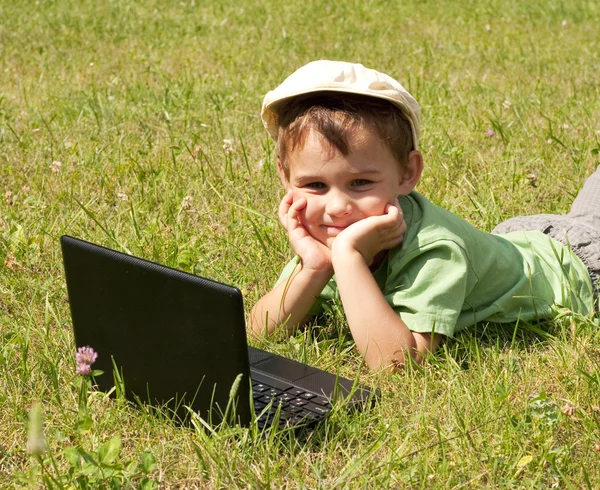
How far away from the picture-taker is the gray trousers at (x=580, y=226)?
3.60 meters

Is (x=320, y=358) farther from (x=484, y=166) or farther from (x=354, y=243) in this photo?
(x=484, y=166)

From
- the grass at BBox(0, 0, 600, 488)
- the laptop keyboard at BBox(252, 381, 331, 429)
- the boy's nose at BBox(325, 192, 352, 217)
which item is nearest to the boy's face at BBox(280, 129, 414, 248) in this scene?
the boy's nose at BBox(325, 192, 352, 217)

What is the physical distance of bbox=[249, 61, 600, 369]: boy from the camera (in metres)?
2.86

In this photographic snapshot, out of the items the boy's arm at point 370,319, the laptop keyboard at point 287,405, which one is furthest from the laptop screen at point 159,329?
the boy's arm at point 370,319

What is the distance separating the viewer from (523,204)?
4.28 meters

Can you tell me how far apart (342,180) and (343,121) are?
0.59ft

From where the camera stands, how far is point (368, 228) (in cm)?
286

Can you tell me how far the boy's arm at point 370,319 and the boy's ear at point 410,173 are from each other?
1.08ft

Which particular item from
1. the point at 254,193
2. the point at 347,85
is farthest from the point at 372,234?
the point at 254,193

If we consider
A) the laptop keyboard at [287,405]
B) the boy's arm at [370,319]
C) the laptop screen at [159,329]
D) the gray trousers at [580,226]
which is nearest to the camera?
the laptop screen at [159,329]

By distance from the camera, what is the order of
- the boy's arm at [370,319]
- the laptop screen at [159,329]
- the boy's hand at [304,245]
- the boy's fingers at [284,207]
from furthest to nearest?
the boy's fingers at [284,207] < the boy's hand at [304,245] < the boy's arm at [370,319] < the laptop screen at [159,329]

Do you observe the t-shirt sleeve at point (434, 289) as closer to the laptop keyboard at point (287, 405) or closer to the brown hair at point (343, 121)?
the brown hair at point (343, 121)

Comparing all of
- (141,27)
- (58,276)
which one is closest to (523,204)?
(58,276)

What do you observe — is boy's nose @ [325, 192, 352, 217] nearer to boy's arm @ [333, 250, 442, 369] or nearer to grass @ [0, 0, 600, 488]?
boy's arm @ [333, 250, 442, 369]
